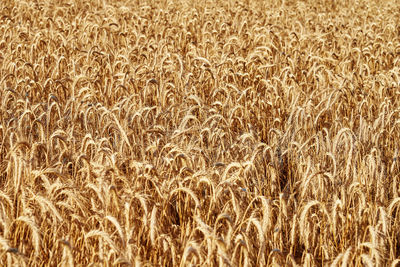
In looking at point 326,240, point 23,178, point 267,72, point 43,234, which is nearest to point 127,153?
point 23,178

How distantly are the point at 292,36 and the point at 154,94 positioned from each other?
372 centimetres

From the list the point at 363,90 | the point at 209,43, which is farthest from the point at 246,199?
the point at 209,43

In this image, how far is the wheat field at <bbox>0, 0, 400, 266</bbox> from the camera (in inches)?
113

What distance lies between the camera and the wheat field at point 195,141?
113 inches

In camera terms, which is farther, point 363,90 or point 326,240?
point 363,90

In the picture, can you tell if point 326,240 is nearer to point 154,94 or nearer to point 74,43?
point 154,94

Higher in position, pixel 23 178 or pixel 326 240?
pixel 23 178

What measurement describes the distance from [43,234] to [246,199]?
1.31 m

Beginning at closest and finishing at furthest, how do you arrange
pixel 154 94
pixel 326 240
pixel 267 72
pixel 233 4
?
pixel 326 240 → pixel 154 94 → pixel 267 72 → pixel 233 4

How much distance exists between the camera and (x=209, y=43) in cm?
769

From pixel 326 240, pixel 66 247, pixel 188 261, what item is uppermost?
pixel 66 247

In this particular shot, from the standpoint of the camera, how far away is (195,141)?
4.06 metres

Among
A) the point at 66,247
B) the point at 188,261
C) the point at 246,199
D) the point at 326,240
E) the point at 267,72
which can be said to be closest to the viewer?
the point at 66,247

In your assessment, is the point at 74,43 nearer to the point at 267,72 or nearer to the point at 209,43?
the point at 209,43
